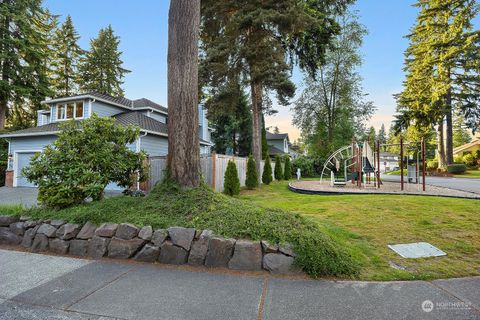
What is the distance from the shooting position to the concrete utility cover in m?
3.60

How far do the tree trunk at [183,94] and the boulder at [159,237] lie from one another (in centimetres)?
129

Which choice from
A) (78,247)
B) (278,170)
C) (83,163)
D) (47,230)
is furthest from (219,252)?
(278,170)

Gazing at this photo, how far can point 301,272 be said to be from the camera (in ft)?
10.2

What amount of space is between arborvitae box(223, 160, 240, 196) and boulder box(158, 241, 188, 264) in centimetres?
653

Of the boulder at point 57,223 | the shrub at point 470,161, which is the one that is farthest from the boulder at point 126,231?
the shrub at point 470,161

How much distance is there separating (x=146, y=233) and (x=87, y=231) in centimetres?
110

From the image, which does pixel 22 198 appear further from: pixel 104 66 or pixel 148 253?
pixel 104 66

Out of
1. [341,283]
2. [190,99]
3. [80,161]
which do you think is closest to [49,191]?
[80,161]

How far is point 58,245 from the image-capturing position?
4082 mm

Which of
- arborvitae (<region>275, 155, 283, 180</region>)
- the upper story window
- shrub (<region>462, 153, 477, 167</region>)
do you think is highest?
the upper story window

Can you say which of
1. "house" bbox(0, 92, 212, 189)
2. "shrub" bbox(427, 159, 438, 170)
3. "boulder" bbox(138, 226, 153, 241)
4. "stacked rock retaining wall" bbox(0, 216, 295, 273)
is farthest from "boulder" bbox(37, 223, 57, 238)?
"shrub" bbox(427, 159, 438, 170)

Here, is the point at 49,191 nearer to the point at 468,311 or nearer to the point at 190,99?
the point at 190,99

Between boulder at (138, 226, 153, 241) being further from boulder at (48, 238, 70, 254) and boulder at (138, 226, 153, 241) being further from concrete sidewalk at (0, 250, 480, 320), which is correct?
boulder at (48, 238, 70, 254)

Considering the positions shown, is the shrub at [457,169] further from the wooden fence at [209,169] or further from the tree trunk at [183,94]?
the tree trunk at [183,94]
